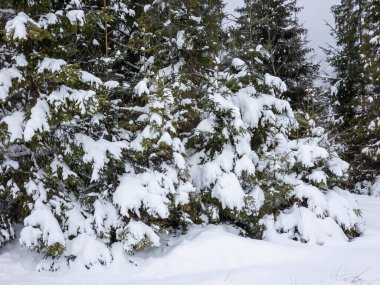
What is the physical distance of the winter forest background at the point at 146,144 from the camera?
604cm

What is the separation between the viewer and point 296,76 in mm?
14688

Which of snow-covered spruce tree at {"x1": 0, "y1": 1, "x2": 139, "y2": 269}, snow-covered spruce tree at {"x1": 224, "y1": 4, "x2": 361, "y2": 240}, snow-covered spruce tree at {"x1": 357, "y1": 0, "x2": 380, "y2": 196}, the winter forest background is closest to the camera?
snow-covered spruce tree at {"x1": 0, "y1": 1, "x2": 139, "y2": 269}

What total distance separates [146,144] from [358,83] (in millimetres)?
13521

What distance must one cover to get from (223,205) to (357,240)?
308 centimetres

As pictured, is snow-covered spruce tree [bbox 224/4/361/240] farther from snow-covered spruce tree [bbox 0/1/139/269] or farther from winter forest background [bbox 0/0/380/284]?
snow-covered spruce tree [bbox 0/1/139/269]

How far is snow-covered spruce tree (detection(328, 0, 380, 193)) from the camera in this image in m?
13.5

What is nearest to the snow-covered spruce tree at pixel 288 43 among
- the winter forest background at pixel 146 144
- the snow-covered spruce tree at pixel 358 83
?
Result: the snow-covered spruce tree at pixel 358 83

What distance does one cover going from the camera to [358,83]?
16062 mm

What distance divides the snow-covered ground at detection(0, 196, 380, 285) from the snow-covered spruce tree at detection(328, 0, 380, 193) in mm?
5991

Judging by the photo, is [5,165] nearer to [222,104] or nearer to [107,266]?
[107,266]

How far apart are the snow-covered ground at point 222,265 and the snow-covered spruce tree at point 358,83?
5991mm

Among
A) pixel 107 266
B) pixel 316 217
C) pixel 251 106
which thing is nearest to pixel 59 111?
pixel 107 266

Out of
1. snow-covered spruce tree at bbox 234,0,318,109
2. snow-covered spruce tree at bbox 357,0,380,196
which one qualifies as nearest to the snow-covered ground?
snow-covered spruce tree at bbox 357,0,380,196

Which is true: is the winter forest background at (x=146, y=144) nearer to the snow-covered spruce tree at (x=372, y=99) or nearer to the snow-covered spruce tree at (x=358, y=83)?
the snow-covered spruce tree at (x=358, y=83)
